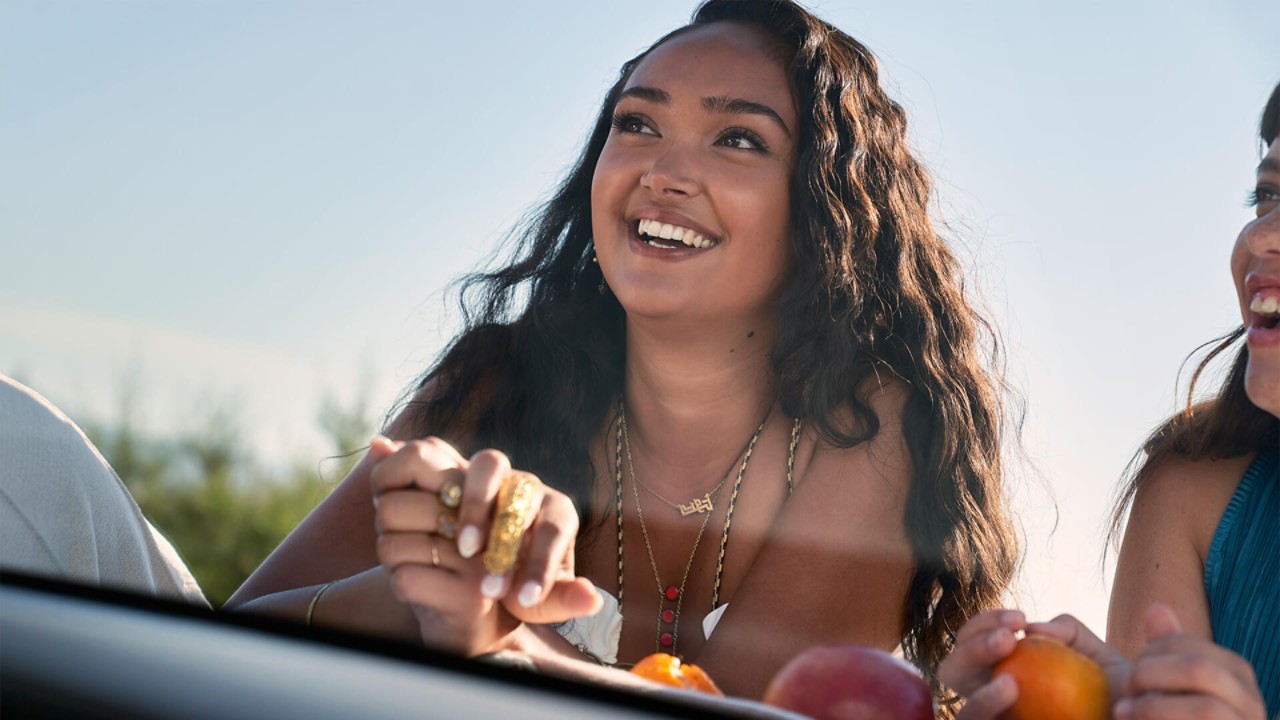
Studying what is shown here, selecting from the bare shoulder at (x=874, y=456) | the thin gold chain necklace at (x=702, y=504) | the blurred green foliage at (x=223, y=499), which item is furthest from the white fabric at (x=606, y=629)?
the blurred green foliage at (x=223, y=499)

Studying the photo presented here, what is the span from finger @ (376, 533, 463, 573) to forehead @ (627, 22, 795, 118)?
4.72 feet

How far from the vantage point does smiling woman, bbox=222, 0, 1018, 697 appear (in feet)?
7.88

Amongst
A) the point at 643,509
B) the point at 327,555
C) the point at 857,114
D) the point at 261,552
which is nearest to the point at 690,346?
the point at 643,509

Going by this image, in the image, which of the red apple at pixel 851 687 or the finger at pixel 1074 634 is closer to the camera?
the red apple at pixel 851 687

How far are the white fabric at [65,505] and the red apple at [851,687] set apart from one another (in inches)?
29.1

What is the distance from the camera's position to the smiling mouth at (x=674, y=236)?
2.54m

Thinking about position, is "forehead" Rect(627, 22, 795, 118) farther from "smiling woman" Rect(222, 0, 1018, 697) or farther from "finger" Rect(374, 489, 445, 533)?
"finger" Rect(374, 489, 445, 533)

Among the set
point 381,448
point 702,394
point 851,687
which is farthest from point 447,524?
point 702,394

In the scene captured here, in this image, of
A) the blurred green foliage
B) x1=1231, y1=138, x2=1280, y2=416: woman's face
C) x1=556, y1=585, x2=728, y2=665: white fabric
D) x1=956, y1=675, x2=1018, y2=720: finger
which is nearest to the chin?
x1=1231, y1=138, x2=1280, y2=416: woman's face

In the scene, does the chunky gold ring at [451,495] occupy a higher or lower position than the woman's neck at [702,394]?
lower

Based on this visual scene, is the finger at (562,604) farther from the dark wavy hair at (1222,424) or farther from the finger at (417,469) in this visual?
the dark wavy hair at (1222,424)

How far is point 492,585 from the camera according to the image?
1396 millimetres

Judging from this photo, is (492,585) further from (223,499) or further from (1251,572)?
(223,499)

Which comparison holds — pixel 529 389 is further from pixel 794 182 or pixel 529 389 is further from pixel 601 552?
pixel 794 182
